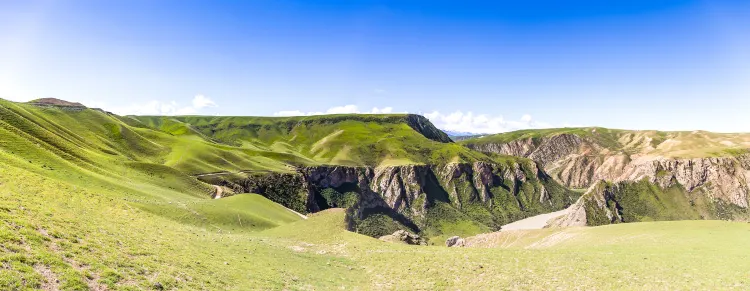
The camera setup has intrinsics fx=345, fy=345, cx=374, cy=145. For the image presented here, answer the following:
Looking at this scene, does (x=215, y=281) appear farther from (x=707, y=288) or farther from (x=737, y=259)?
(x=737, y=259)

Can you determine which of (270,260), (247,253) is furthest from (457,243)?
(247,253)

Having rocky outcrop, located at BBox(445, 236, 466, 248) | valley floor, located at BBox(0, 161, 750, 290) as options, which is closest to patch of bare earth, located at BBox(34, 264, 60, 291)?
valley floor, located at BBox(0, 161, 750, 290)

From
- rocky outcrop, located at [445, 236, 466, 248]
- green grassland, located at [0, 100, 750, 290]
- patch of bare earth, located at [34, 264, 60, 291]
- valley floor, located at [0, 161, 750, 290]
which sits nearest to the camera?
patch of bare earth, located at [34, 264, 60, 291]

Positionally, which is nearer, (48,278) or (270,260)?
(48,278)

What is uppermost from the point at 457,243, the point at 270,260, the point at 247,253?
the point at 247,253

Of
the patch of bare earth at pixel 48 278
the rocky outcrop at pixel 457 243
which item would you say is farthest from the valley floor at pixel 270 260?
the rocky outcrop at pixel 457 243

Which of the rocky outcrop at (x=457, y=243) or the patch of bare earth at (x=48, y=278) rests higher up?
the patch of bare earth at (x=48, y=278)

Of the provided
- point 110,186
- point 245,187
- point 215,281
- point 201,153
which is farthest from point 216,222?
point 201,153

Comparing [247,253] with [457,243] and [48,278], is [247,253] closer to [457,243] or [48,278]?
[48,278]

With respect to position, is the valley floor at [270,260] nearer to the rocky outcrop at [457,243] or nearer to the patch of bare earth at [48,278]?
the patch of bare earth at [48,278]

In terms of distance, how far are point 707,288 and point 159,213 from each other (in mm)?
64508

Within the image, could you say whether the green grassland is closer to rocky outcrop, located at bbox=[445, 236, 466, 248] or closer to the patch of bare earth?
the patch of bare earth

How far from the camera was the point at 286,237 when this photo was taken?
54000 mm

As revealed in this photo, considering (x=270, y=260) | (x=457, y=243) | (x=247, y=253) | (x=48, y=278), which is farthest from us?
(x=457, y=243)
